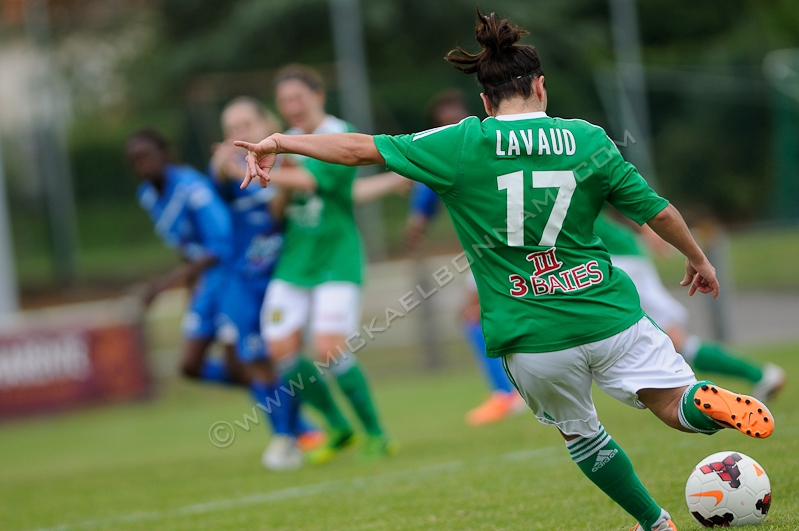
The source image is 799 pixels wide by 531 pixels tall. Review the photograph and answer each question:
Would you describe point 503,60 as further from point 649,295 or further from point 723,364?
point 723,364

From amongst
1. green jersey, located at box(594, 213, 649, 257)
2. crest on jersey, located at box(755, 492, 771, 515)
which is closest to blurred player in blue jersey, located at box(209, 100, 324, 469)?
green jersey, located at box(594, 213, 649, 257)

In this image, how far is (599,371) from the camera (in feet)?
11.6

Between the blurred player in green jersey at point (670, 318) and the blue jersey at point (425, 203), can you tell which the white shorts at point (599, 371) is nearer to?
the blurred player in green jersey at point (670, 318)

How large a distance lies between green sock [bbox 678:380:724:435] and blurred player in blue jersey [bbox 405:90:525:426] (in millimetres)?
4190

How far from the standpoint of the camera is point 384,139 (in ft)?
11.7

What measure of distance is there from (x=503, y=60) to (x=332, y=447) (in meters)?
3.82

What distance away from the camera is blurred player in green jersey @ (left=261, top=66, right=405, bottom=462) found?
6.36 metres

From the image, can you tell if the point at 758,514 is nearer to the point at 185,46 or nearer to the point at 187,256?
the point at 187,256

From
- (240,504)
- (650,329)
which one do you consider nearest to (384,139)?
(650,329)

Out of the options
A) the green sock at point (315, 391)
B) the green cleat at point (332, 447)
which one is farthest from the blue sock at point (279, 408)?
the green cleat at point (332, 447)

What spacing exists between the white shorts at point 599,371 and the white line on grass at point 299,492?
2.12 m

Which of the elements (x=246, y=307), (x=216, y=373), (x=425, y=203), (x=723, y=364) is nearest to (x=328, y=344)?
(x=246, y=307)

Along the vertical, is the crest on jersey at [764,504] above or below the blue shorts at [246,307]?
below

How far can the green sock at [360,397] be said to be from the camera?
6.49m
